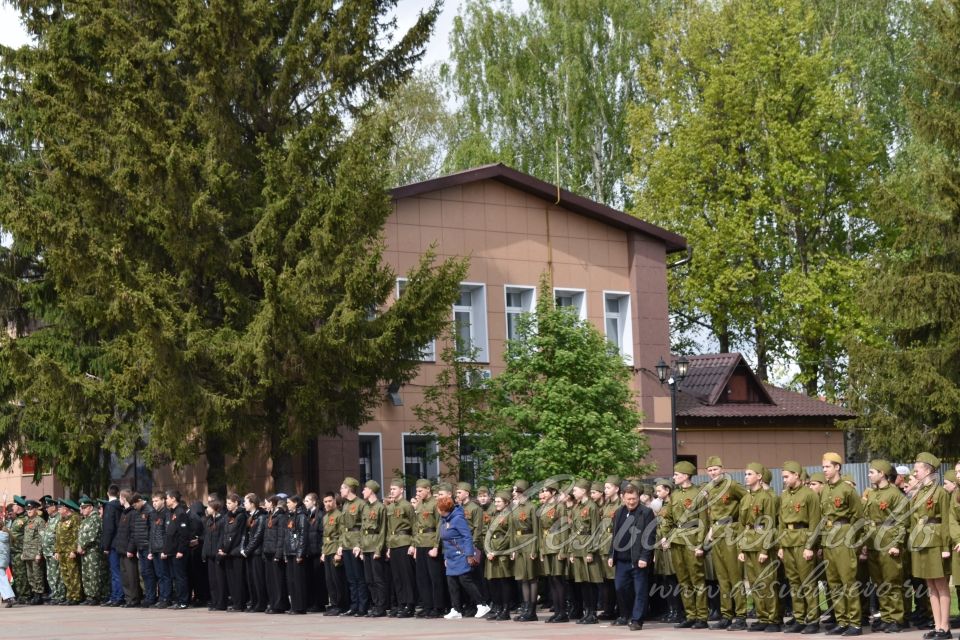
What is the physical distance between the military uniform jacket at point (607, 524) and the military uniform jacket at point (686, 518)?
3.41ft

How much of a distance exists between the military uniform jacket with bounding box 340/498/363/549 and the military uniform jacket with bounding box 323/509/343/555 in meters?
0.15

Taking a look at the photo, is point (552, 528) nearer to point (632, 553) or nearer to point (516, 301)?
point (632, 553)

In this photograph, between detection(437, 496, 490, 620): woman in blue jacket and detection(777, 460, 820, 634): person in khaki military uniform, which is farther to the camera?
detection(437, 496, 490, 620): woman in blue jacket

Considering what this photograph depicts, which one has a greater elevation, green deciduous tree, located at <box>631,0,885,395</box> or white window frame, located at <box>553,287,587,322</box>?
green deciduous tree, located at <box>631,0,885,395</box>

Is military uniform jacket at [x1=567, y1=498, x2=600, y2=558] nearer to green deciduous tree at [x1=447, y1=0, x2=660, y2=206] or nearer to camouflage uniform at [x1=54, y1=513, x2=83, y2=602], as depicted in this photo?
camouflage uniform at [x1=54, y1=513, x2=83, y2=602]

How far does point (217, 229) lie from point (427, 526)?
7.71m

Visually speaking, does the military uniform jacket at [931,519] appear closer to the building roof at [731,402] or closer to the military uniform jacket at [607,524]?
the military uniform jacket at [607,524]

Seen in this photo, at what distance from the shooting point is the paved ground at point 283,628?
16547 millimetres

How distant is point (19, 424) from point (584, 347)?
11.0 metres

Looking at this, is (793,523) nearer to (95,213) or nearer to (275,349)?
(275,349)

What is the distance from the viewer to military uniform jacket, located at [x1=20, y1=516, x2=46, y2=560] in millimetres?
25859

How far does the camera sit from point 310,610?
72.8 ft

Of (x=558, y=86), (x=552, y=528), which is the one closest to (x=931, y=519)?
(x=552, y=528)

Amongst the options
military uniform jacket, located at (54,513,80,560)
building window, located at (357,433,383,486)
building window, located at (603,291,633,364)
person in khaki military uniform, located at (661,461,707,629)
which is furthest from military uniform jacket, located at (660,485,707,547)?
building window, located at (603,291,633,364)
